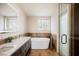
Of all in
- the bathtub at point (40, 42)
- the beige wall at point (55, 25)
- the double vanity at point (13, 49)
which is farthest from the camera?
the bathtub at point (40, 42)

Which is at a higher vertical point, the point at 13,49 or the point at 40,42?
the point at 13,49

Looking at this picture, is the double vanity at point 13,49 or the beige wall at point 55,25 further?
the beige wall at point 55,25

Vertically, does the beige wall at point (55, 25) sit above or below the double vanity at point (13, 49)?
above

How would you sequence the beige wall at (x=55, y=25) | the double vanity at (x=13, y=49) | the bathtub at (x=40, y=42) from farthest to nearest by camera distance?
1. the bathtub at (x=40, y=42)
2. the beige wall at (x=55, y=25)
3. the double vanity at (x=13, y=49)

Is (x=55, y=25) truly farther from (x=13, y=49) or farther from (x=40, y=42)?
(x=13, y=49)

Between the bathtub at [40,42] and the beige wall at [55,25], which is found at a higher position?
the beige wall at [55,25]

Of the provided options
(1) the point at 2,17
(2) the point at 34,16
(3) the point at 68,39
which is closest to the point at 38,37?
(2) the point at 34,16

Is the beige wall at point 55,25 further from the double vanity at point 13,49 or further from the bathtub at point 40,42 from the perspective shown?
the double vanity at point 13,49

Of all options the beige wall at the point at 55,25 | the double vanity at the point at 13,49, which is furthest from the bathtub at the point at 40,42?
the double vanity at the point at 13,49

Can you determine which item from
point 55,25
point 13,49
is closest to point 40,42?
point 55,25

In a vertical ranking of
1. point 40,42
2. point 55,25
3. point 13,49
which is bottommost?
point 40,42

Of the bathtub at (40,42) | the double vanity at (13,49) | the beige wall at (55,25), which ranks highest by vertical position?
the beige wall at (55,25)

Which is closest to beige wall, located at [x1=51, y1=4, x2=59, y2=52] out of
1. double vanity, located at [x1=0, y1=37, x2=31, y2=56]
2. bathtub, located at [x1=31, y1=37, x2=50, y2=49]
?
bathtub, located at [x1=31, y1=37, x2=50, y2=49]

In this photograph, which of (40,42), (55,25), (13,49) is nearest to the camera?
(13,49)
